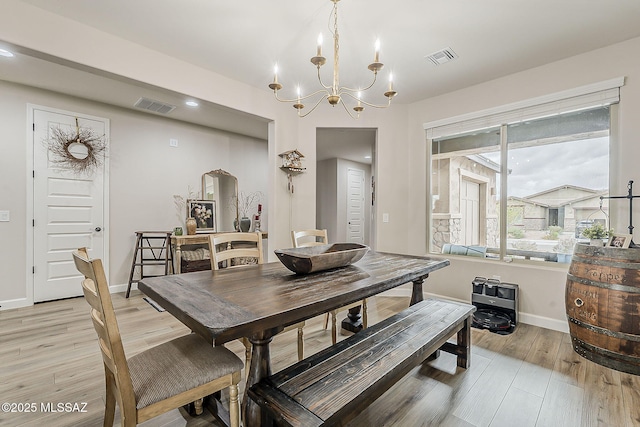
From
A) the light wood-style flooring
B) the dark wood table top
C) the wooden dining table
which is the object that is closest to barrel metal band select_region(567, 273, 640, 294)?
the light wood-style flooring

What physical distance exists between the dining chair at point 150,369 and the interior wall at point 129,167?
10.8 feet

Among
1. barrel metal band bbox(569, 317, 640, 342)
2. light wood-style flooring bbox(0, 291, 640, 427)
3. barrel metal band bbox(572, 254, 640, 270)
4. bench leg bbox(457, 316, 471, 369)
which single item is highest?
barrel metal band bbox(572, 254, 640, 270)

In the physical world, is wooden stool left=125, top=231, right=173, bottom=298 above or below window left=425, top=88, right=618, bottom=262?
below

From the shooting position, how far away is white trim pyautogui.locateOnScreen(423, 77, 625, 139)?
259cm

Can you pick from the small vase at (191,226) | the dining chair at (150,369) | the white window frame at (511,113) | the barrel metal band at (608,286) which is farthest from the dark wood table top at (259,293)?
the small vase at (191,226)

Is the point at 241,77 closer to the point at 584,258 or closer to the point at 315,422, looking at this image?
the point at 315,422

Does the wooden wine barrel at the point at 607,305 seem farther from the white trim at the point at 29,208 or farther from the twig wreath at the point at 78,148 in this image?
the white trim at the point at 29,208

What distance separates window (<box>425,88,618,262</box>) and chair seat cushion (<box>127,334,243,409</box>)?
3.16 metres

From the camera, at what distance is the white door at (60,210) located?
137 inches

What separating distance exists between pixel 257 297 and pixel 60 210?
12.7 ft

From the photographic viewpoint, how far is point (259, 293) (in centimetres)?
134

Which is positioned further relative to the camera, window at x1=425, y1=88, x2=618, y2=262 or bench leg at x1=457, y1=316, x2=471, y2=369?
window at x1=425, y1=88, x2=618, y2=262

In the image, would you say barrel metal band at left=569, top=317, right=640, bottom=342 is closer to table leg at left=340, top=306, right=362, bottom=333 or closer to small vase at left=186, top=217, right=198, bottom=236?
table leg at left=340, top=306, right=362, bottom=333

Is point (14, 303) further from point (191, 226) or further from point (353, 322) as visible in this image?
point (353, 322)
